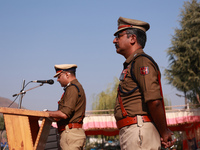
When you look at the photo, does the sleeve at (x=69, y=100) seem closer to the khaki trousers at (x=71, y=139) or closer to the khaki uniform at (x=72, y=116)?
the khaki uniform at (x=72, y=116)

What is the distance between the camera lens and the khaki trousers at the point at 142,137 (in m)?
2.65

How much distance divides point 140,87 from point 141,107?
193mm

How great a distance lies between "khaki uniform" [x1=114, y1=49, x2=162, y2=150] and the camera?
→ 265 cm

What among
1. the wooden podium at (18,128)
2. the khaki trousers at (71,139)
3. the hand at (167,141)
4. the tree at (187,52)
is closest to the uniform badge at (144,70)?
the hand at (167,141)

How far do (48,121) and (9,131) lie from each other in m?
0.73

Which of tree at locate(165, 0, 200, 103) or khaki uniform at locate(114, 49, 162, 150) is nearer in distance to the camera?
khaki uniform at locate(114, 49, 162, 150)

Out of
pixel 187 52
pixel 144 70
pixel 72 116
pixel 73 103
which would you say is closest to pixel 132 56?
pixel 144 70

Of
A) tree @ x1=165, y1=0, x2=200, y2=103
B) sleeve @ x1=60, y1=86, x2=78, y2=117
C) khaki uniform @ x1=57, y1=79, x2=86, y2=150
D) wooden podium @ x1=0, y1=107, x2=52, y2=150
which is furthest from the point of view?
tree @ x1=165, y1=0, x2=200, y2=103

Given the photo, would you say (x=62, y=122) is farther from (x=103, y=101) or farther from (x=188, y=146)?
(x=103, y=101)

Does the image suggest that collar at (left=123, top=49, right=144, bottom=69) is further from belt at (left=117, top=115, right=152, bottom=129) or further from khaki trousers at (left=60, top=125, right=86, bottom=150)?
khaki trousers at (left=60, top=125, right=86, bottom=150)

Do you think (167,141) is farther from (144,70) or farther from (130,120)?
(144,70)

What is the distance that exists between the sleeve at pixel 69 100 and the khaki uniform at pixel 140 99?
1574 mm

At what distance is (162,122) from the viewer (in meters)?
2.68

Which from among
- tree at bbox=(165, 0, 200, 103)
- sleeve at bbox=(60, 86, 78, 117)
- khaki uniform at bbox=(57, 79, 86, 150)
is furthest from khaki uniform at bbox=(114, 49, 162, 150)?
tree at bbox=(165, 0, 200, 103)
